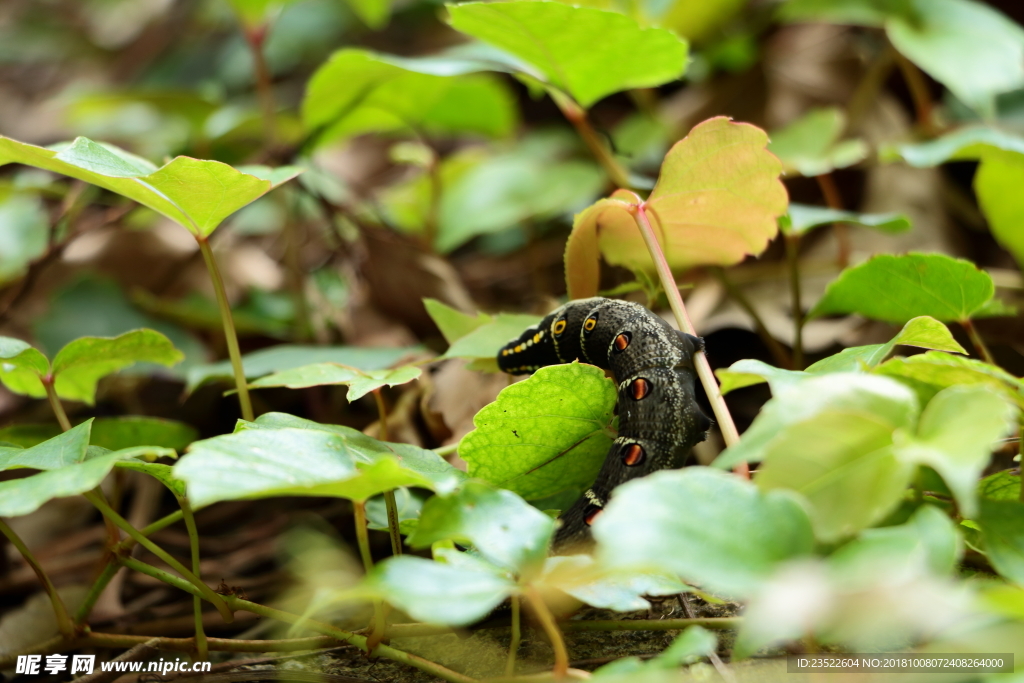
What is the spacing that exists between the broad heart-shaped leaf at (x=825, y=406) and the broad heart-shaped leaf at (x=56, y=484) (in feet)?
2.01

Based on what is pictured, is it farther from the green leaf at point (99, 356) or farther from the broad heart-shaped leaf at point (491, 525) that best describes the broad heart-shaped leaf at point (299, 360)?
the broad heart-shaped leaf at point (491, 525)

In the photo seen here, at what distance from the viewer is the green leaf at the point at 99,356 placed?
3.82 ft

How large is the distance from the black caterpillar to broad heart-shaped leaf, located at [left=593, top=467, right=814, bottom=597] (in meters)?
0.33

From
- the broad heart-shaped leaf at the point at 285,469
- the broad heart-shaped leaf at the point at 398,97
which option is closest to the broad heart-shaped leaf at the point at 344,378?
the broad heart-shaped leaf at the point at 285,469

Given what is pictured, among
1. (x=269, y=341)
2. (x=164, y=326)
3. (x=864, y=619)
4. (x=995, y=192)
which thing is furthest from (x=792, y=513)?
(x=164, y=326)

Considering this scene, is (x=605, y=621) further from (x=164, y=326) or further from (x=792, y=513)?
(x=164, y=326)

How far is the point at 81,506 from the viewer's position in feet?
5.82

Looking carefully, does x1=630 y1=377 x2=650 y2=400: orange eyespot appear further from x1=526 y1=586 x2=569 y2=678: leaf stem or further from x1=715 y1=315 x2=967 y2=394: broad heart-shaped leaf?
x1=526 y1=586 x2=569 y2=678: leaf stem

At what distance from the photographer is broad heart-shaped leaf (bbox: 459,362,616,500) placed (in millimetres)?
969

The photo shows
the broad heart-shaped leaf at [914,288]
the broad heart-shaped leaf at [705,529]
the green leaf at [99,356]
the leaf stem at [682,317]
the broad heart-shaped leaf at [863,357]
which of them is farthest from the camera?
the green leaf at [99,356]

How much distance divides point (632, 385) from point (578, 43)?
78 centimetres

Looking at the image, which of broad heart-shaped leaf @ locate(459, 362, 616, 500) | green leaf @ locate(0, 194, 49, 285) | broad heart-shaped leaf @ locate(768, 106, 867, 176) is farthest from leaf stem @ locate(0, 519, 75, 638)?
broad heart-shaped leaf @ locate(768, 106, 867, 176)

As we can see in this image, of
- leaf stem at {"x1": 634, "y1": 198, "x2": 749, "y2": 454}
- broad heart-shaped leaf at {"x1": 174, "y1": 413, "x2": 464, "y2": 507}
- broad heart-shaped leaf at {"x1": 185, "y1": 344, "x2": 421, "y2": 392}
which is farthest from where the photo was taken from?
broad heart-shaped leaf at {"x1": 185, "y1": 344, "x2": 421, "y2": 392}

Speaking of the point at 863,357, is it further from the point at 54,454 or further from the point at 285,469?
the point at 54,454
